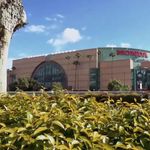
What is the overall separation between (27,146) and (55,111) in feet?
2.20

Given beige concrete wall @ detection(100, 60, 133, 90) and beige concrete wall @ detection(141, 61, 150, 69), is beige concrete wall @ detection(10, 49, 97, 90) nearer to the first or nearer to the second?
beige concrete wall @ detection(100, 60, 133, 90)

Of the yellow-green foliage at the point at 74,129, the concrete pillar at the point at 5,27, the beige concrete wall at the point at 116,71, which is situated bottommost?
the yellow-green foliage at the point at 74,129

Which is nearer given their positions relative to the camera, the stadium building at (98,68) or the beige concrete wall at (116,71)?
the beige concrete wall at (116,71)

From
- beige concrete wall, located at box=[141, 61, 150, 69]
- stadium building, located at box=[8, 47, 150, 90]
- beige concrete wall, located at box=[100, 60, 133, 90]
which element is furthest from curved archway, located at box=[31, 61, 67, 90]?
beige concrete wall, located at box=[141, 61, 150, 69]

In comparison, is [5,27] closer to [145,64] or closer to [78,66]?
[145,64]

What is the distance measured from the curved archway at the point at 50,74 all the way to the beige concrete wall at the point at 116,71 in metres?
12.8

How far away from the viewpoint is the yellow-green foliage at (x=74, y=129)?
95.7 inches

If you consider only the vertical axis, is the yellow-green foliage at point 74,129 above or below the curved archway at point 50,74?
below

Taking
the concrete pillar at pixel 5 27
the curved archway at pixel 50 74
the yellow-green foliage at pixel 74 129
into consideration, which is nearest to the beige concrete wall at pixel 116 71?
the curved archway at pixel 50 74

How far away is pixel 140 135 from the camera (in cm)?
279

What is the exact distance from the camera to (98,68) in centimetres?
11206

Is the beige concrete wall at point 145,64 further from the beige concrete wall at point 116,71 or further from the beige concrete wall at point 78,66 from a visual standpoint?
the beige concrete wall at point 78,66

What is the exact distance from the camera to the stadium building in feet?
358

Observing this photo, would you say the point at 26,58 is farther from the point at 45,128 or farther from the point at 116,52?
the point at 45,128
